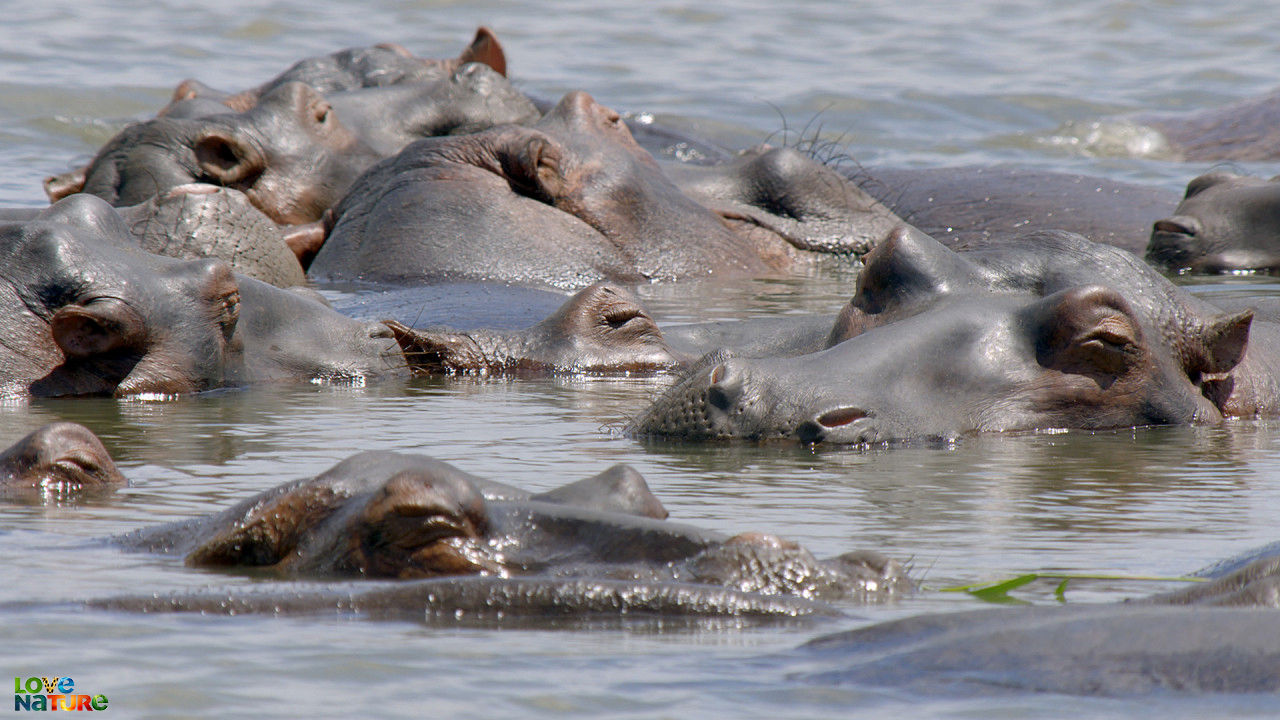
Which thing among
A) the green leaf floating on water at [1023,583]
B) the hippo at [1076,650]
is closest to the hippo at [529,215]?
the green leaf floating on water at [1023,583]

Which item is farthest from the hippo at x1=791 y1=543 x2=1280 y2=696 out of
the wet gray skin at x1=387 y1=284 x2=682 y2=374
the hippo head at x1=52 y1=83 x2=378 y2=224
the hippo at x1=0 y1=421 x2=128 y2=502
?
the hippo head at x1=52 y1=83 x2=378 y2=224

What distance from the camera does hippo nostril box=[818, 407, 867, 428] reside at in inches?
187

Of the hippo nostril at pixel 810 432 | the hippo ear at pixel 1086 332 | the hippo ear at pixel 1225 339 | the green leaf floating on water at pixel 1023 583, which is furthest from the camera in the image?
the hippo ear at pixel 1225 339

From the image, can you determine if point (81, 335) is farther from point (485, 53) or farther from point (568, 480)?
point (485, 53)

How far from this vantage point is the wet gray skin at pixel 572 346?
22.1ft

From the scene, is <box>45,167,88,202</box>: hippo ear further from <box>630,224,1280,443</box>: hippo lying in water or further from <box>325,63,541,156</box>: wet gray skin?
<box>630,224,1280,443</box>: hippo lying in water

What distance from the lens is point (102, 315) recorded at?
18.6 ft

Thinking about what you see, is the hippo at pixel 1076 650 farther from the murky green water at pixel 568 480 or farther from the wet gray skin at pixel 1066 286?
the wet gray skin at pixel 1066 286

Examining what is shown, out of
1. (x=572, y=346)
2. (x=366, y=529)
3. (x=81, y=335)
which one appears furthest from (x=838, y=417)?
(x=81, y=335)

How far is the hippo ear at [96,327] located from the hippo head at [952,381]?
165 cm

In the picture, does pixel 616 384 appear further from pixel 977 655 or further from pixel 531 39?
pixel 531 39

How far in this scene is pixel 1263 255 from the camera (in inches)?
412

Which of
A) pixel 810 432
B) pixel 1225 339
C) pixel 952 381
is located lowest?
pixel 810 432

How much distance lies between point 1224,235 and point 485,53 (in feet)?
15.0
